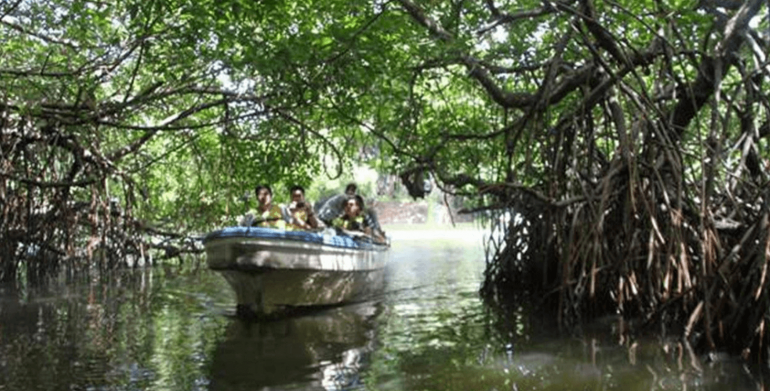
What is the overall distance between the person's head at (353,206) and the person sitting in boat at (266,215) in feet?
6.66

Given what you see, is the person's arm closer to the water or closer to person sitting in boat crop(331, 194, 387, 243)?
the water

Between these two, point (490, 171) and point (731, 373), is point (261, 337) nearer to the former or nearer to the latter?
point (731, 373)

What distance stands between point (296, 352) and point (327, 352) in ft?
0.83

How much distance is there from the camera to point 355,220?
10.9m

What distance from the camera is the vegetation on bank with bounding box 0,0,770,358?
6203 millimetres

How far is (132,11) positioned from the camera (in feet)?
18.6

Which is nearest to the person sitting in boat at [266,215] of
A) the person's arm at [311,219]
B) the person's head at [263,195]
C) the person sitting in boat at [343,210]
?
the person's head at [263,195]

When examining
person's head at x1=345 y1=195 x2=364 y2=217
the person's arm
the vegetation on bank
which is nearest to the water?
the vegetation on bank

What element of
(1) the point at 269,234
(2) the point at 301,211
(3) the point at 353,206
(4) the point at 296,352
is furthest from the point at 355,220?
(4) the point at 296,352

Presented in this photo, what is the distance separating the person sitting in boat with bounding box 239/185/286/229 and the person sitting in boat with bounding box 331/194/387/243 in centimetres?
200

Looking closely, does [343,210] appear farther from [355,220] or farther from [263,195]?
[263,195]

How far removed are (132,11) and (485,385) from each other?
3618mm

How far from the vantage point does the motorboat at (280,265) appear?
24.9 ft

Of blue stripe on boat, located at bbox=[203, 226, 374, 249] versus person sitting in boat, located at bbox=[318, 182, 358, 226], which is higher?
person sitting in boat, located at bbox=[318, 182, 358, 226]
